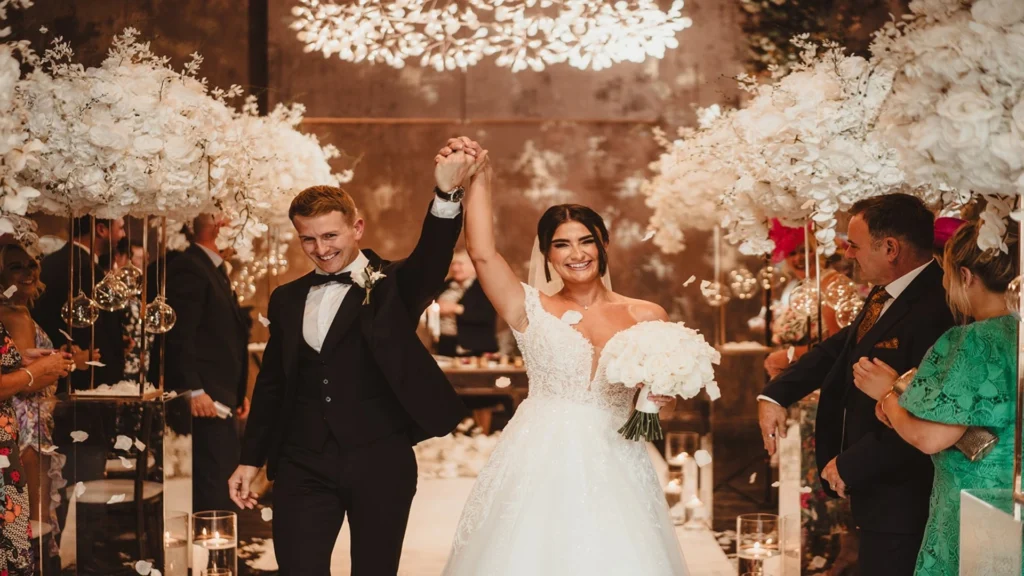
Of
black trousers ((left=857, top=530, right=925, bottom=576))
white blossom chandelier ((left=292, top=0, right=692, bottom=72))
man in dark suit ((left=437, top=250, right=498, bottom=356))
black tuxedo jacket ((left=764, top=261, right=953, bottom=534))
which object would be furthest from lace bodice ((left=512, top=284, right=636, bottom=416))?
white blossom chandelier ((left=292, top=0, right=692, bottom=72))

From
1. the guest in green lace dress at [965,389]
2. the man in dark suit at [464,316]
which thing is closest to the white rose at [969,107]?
the guest in green lace dress at [965,389]

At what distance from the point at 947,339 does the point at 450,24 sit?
5.54 metres

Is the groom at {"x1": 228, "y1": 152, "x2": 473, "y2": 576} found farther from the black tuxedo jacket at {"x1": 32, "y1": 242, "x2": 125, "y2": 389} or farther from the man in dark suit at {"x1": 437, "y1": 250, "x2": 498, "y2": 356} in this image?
the man in dark suit at {"x1": 437, "y1": 250, "x2": 498, "y2": 356}

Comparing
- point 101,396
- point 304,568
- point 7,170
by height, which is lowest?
point 304,568

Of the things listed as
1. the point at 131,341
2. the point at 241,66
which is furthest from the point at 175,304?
the point at 241,66

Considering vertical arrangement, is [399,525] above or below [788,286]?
below

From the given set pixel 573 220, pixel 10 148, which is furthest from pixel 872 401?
pixel 10 148

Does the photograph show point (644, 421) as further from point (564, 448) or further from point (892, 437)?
point (892, 437)

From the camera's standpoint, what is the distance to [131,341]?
483 centimetres

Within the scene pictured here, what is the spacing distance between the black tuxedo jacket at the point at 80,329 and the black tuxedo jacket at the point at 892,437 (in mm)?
2998

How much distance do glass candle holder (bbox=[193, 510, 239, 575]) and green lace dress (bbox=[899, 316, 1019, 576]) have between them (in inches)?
121

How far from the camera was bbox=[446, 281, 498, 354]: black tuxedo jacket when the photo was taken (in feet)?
26.5

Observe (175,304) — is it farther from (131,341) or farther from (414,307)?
(414,307)

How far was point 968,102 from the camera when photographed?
2.35 metres
